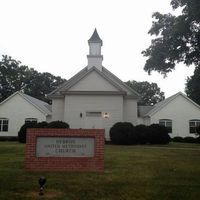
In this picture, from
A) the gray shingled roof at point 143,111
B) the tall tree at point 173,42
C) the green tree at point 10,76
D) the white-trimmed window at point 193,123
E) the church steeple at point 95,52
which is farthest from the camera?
the green tree at point 10,76

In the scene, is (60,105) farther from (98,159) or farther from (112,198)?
(112,198)

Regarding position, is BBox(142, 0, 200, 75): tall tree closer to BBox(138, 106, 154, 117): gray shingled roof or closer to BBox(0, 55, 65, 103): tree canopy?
BBox(138, 106, 154, 117): gray shingled roof

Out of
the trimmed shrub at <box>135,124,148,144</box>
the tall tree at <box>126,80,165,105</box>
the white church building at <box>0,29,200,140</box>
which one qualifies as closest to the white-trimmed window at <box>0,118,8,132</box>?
the white church building at <box>0,29,200,140</box>

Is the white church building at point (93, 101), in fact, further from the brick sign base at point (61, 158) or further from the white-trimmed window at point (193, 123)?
the brick sign base at point (61, 158)

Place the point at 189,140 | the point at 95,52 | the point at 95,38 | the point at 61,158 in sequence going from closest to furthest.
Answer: the point at 61,158
the point at 95,52
the point at 95,38
the point at 189,140

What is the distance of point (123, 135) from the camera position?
26.1m

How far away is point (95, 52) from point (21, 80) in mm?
42862

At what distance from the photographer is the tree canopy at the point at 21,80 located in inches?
2717

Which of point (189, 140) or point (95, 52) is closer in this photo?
point (95, 52)

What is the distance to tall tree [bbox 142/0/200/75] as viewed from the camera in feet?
73.5

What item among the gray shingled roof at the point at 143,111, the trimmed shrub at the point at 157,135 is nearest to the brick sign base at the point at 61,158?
the trimmed shrub at the point at 157,135

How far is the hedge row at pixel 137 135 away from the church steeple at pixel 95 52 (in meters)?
7.06

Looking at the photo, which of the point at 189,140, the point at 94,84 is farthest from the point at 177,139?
the point at 94,84

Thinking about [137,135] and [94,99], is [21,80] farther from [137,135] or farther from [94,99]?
[137,135]
